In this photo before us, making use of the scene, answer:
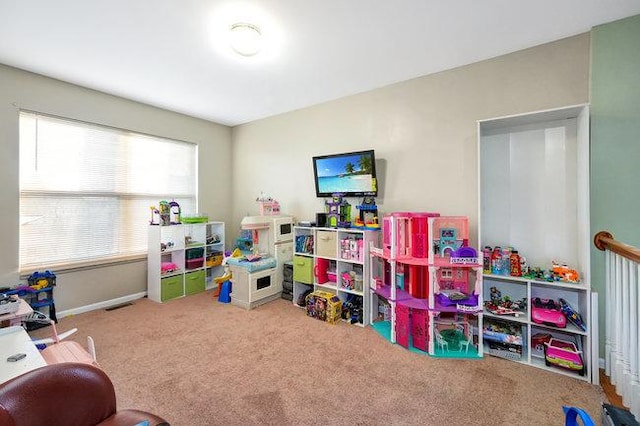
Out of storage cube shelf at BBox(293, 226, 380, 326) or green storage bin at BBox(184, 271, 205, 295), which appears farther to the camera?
green storage bin at BBox(184, 271, 205, 295)

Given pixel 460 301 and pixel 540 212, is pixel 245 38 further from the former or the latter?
pixel 540 212

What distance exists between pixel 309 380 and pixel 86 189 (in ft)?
11.4

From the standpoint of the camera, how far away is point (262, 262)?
3635 mm

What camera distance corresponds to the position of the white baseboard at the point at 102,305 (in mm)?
3242

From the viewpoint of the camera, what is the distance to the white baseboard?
324 centimetres

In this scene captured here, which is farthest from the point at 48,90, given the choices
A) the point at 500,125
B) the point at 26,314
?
the point at 500,125

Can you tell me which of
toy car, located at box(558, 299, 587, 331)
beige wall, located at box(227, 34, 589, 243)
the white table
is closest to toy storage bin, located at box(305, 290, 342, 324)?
beige wall, located at box(227, 34, 589, 243)

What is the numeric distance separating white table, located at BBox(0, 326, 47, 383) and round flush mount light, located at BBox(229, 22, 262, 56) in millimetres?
2386

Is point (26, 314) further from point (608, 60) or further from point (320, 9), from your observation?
point (608, 60)

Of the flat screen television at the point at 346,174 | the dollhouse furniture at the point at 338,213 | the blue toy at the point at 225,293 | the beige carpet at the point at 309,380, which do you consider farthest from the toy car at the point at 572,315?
the blue toy at the point at 225,293

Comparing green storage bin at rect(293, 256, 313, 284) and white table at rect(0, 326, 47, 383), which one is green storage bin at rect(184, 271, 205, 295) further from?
white table at rect(0, 326, 47, 383)

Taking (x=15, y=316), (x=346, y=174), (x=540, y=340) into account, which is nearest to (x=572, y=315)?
(x=540, y=340)

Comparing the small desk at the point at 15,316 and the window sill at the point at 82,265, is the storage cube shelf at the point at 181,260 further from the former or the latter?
the small desk at the point at 15,316

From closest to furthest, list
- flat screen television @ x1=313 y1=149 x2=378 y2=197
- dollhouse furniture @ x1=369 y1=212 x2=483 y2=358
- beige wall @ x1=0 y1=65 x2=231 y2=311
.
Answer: dollhouse furniture @ x1=369 y1=212 x2=483 y2=358, beige wall @ x1=0 y1=65 x2=231 y2=311, flat screen television @ x1=313 y1=149 x2=378 y2=197
